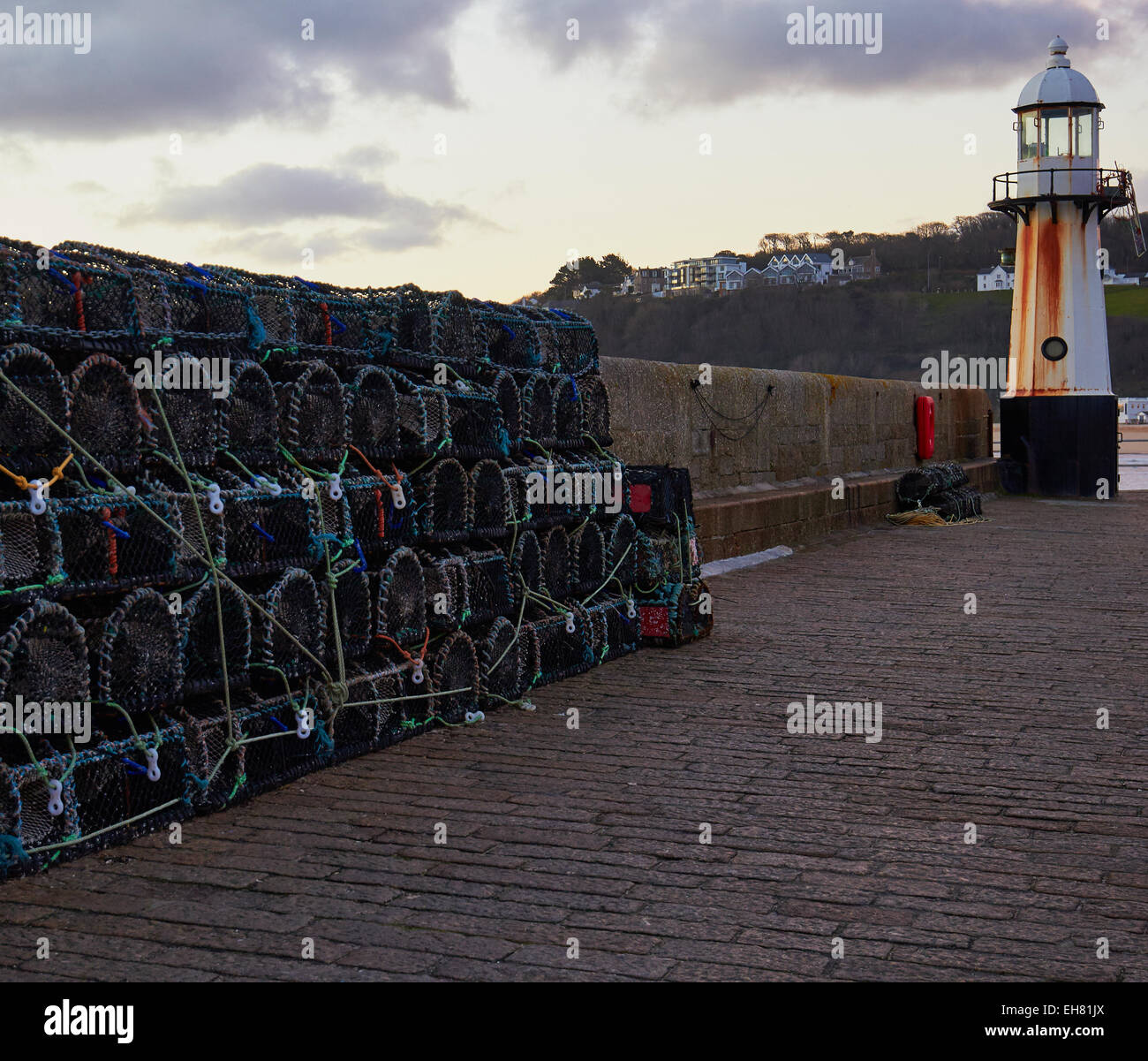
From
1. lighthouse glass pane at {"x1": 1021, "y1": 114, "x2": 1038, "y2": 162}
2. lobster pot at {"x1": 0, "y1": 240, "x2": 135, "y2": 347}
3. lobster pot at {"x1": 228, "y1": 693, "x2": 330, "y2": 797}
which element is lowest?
lobster pot at {"x1": 228, "y1": 693, "x2": 330, "y2": 797}

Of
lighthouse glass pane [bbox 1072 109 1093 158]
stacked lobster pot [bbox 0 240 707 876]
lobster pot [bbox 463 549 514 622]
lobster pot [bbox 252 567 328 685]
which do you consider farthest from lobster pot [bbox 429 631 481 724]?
lighthouse glass pane [bbox 1072 109 1093 158]

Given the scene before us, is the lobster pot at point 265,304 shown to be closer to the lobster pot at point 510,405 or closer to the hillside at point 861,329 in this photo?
the lobster pot at point 510,405

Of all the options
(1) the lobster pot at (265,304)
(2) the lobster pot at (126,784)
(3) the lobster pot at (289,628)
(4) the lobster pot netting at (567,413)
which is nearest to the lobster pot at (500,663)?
(3) the lobster pot at (289,628)

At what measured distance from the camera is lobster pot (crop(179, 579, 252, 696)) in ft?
16.2

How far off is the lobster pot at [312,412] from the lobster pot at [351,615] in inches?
21.6

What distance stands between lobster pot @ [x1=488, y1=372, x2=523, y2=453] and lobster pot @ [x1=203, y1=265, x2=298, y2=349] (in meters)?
1.52

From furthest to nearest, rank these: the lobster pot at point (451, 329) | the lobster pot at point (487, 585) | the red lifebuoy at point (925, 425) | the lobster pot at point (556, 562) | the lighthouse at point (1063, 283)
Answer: the lighthouse at point (1063, 283) < the red lifebuoy at point (925, 425) < the lobster pot at point (556, 562) < the lobster pot at point (451, 329) < the lobster pot at point (487, 585)

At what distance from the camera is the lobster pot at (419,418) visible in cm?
630

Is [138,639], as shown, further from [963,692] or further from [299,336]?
[963,692]

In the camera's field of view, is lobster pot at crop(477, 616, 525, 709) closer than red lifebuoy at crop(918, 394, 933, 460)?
Yes

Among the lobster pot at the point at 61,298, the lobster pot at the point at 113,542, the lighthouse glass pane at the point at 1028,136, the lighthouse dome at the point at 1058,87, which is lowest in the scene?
the lobster pot at the point at 113,542

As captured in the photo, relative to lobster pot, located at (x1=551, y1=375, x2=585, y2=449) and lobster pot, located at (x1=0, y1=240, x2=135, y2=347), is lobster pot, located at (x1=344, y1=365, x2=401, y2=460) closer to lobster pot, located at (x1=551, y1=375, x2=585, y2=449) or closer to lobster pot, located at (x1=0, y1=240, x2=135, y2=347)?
lobster pot, located at (x1=0, y1=240, x2=135, y2=347)
